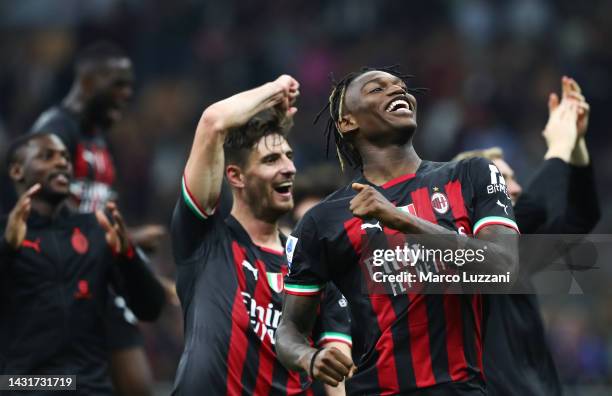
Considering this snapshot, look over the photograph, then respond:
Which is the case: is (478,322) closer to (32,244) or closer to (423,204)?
(423,204)

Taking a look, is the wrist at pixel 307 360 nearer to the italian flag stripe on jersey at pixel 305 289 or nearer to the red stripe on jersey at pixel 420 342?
the italian flag stripe on jersey at pixel 305 289

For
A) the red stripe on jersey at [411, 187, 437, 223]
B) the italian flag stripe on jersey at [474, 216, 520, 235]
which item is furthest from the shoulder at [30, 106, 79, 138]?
the italian flag stripe on jersey at [474, 216, 520, 235]

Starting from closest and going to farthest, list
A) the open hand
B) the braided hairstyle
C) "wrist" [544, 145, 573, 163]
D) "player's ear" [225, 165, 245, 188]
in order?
the braided hairstyle → "player's ear" [225, 165, 245, 188] → the open hand → "wrist" [544, 145, 573, 163]

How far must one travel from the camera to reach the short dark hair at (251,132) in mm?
5816

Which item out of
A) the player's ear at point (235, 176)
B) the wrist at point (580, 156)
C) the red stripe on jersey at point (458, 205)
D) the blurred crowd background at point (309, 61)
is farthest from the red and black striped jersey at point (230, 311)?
the blurred crowd background at point (309, 61)

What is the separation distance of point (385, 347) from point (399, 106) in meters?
1.01

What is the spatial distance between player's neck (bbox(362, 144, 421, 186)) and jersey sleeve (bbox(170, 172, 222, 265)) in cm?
105

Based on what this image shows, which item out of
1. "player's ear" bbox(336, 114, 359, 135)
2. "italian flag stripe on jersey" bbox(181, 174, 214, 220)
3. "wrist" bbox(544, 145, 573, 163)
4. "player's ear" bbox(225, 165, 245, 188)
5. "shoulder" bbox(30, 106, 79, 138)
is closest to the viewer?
"player's ear" bbox(336, 114, 359, 135)

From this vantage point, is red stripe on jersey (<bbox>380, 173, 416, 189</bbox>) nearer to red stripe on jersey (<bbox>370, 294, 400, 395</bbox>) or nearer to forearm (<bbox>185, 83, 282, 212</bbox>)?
red stripe on jersey (<bbox>370, 294, 400, 395</bbox>)

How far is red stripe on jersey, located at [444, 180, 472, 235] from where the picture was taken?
177 inches

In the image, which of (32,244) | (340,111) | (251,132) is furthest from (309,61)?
(340,111)

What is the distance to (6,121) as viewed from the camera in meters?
14.3

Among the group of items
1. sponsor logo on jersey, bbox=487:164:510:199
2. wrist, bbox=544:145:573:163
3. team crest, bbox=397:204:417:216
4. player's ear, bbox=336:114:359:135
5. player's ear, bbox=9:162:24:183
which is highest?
wrist, bbox=544:145:573:163

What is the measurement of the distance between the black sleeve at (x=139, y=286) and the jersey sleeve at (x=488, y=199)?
273 centimetres
